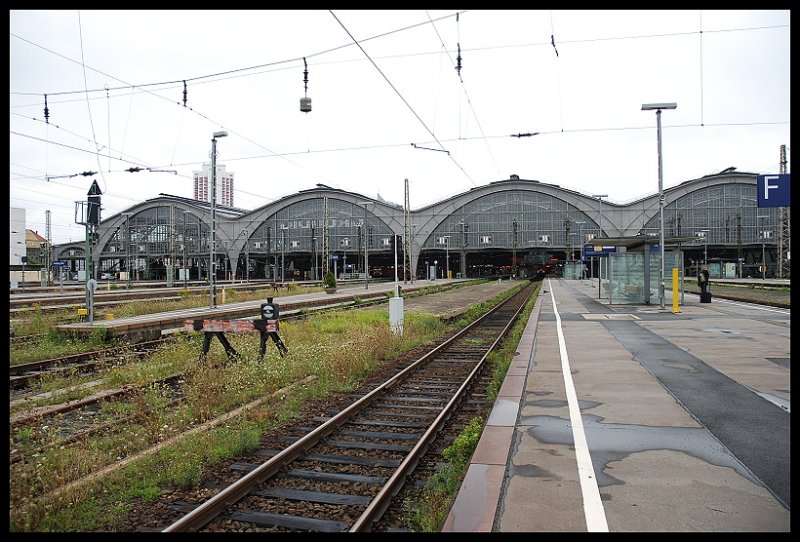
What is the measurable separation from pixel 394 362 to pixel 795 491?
11323 millimetres

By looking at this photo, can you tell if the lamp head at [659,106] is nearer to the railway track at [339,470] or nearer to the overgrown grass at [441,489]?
the railway track at [339,470]

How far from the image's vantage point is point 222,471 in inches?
248

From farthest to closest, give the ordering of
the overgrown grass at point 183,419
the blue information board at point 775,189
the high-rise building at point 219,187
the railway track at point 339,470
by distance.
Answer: the high-rise building at point 219,187, the overgrown grass at point 183,419, the railway track at point 339,470, the blue information board at point 775,189

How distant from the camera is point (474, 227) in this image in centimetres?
9238

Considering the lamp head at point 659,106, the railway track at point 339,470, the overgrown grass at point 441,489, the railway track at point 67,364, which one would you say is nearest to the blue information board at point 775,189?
the overgrown grass at point 441,489

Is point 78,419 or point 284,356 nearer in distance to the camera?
point 78,419

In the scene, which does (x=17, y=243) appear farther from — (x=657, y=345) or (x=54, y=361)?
(x=657, y=345)

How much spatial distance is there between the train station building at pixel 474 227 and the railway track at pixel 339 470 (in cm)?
7151

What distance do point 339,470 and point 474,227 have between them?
87.4 metres

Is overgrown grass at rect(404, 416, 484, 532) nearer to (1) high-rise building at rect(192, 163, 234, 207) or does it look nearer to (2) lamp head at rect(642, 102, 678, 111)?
(2) lamp head at rect(642, 102, 678, 111)

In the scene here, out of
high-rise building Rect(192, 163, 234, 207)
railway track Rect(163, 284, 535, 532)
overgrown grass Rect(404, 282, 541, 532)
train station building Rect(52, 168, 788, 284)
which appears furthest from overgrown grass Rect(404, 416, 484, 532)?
high-rise building Rect(192, 163, 234, 207)

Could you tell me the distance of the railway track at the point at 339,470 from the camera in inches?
200

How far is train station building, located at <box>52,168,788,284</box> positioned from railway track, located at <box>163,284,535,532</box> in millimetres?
71509
